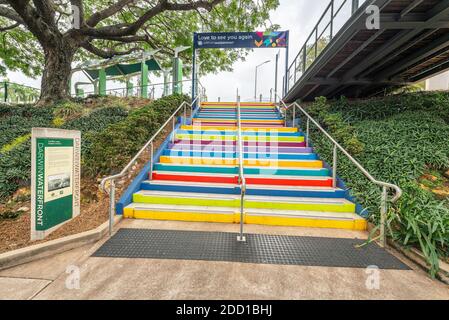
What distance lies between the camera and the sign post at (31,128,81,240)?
2.84 metres

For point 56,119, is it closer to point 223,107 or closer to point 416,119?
point 223,107

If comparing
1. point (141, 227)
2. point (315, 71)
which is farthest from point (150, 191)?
point (315, 71)

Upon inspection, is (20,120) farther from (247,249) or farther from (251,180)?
(247,249)

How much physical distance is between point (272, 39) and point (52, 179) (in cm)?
970

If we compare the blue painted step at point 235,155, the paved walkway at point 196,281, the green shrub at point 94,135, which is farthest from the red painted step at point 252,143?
the paved walkway at point 196,281

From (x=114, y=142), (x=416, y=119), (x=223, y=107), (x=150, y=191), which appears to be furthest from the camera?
(x=223, y=107)

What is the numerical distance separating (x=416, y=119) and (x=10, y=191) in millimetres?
8530

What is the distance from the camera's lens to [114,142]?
175 inches

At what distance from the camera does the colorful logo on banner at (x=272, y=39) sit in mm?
9602

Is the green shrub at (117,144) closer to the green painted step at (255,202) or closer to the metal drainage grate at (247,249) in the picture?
the green painted step at (255,202)

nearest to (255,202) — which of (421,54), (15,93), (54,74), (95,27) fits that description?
(421,54)

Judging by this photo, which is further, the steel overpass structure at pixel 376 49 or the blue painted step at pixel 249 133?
the blue painted step at pixel 249 133

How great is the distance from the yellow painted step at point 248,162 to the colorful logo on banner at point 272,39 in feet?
22.1

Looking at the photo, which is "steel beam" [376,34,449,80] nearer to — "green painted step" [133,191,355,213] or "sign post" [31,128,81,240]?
"green painted step" [133,191,355,213]
